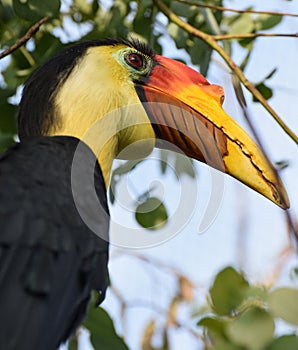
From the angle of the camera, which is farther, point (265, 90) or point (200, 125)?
point (265, 90)

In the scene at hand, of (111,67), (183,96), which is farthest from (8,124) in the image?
(183,96)

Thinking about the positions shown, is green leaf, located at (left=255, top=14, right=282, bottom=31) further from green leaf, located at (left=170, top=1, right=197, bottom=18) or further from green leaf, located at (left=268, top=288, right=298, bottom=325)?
green leaf, located at (left=268, top=288, right=298, bottom=325)

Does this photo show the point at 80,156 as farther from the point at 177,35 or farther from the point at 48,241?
the point at 177,35

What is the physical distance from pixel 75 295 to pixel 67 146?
46 centimetres

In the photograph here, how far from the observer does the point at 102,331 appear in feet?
9.07

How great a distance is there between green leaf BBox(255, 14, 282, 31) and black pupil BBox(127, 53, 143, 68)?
482 millimetres

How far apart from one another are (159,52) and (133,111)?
0.52 meters

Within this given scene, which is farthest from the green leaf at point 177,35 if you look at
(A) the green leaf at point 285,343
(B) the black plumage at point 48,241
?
(A) the green leaf at point 285,343

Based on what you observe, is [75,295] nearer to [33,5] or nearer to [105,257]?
[105,257]

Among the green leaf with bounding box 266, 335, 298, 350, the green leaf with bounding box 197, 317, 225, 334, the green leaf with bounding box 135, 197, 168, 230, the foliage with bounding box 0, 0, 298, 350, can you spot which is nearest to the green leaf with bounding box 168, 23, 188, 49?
the foliage with bounding box 0, 0, 298, 350

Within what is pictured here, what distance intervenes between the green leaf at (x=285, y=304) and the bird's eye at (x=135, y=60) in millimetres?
862

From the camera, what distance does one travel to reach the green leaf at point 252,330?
2.68 m

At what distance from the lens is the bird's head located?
115 inches

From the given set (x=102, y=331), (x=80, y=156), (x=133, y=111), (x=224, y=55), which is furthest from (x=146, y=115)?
(x=102, y=331)
